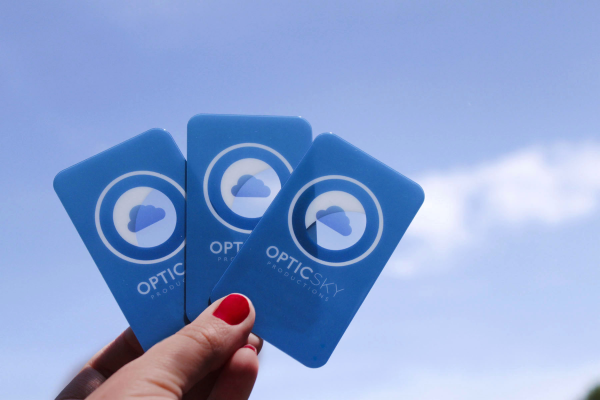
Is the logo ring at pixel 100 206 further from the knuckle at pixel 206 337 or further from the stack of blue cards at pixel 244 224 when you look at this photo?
the knuckle at pixel 206 337

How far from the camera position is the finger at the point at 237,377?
1.98m

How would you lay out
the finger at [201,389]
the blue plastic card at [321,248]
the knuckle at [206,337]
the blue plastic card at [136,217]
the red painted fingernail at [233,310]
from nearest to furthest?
the knuckle at [206,337]
the red painted fingernail at [233,310]
the finger at [201,389]
the blue plastic card at [321,248]
the blue plastic card at [136,217]

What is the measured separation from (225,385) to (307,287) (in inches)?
27.4

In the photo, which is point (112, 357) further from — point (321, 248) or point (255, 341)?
point (321, 248)

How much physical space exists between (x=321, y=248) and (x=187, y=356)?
1.01m

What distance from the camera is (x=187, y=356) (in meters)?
1.78

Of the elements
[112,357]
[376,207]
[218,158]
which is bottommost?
[112,357]

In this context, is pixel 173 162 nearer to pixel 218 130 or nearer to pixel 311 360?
pixel 218 130

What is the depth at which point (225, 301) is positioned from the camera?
2.01 m

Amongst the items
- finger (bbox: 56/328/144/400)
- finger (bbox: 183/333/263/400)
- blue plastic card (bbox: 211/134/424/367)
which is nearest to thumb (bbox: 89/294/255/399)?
finger (bbox: 183/333/263/400)

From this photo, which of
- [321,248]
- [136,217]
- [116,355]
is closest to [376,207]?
[321,248]

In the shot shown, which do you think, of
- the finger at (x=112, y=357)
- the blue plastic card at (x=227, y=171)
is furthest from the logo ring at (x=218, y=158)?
the finger at (x=112, y=357)

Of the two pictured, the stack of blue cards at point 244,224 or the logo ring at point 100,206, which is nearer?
the stack of blue cards at point 244,224

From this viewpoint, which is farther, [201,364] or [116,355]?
[116,355]
